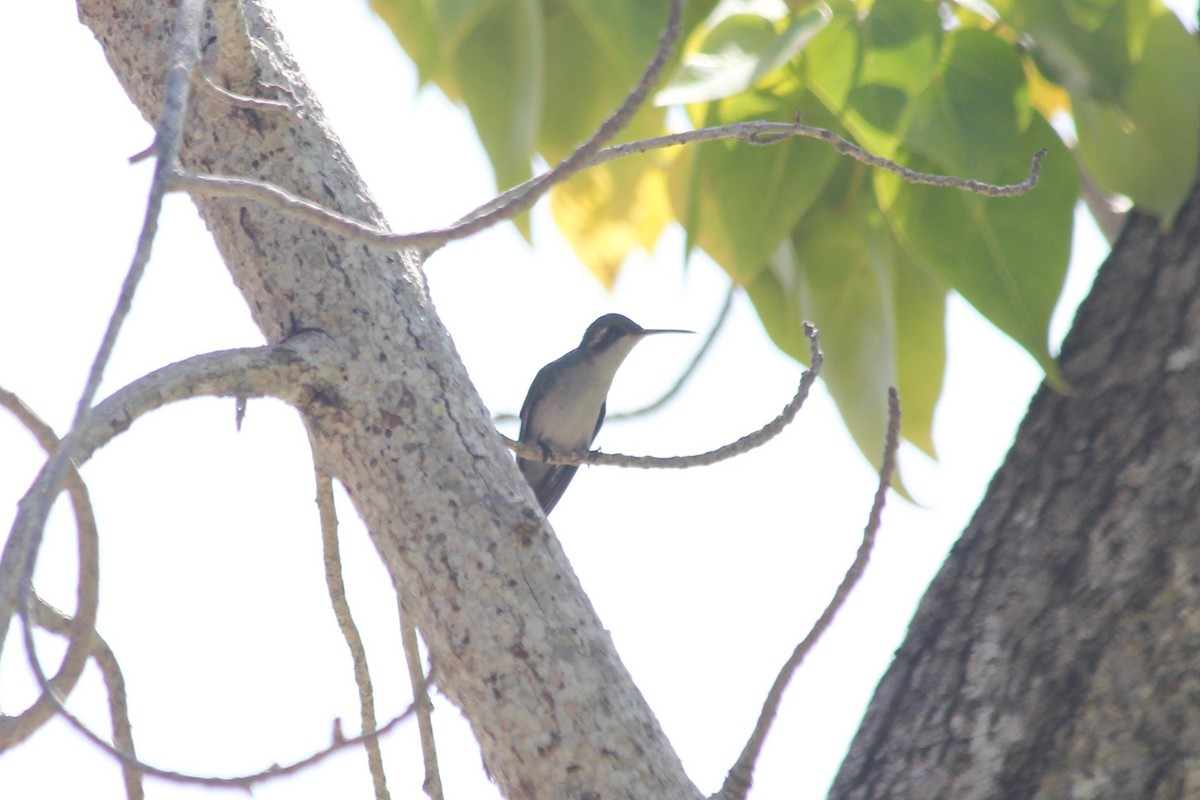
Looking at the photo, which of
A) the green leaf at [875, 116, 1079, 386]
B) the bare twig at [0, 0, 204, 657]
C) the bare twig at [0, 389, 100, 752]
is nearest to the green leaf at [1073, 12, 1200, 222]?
the green leaf at [875, 116, 1079, 386]

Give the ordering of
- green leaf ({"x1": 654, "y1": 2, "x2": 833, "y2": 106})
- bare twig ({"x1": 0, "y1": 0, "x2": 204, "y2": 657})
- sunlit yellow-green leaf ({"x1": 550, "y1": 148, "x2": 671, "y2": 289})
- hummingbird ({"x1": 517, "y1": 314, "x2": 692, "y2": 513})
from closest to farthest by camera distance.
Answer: bare twig ({"x1": 0, "y1": 0, "x2": 204, "y2": 657}), green leaf ({"x1": 654, "y1": 2, "x2": 833, "y2": 106}), sunlit yellow-green leaf ({"x1": 550, "y1": 148, "x2": 671, "y2": 289}), hummingbird ({"x1": 517, "y1": 314, "x2": 692, "y2": 513})

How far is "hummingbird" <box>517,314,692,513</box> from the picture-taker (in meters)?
7.25

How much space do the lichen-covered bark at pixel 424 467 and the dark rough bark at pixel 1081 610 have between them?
0.56 meters

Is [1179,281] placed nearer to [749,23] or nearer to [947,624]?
[947,624]

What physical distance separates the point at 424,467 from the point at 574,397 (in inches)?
186

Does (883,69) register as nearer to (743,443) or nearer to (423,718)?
(743,443)

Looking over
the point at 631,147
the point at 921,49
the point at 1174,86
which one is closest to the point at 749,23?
the point at 921,49

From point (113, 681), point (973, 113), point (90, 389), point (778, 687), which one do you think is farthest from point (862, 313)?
point (90, 389)

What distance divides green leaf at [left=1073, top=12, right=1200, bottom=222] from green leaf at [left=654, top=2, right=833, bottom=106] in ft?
2.73

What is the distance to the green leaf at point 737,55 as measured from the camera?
10.5 ft

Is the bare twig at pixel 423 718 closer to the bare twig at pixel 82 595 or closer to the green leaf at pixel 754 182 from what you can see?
the bare twig at pixel 82 595

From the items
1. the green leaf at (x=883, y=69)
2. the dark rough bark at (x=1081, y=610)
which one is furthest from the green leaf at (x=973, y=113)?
the dark rough bark at (x=1081, y=610)

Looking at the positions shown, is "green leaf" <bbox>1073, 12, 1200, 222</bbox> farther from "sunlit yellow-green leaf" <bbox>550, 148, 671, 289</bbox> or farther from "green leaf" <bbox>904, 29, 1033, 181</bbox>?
"sunlit yellow-green leaf" <bbox>550, 148, 671, 289</bbox>

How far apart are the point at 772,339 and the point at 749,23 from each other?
104cm
